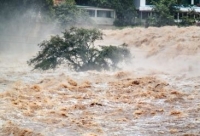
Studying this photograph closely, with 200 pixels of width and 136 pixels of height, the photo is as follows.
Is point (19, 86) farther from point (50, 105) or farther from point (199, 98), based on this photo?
point (199, 98)

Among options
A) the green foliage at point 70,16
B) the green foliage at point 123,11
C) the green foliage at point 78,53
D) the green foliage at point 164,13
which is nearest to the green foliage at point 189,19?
the green foliage at point 164,13

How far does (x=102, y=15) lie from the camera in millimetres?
49031

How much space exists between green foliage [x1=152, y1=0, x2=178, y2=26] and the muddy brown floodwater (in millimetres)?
21892

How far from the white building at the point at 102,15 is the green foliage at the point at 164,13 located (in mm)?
4366

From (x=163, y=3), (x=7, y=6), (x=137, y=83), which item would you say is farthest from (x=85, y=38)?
(x=163, y=3)

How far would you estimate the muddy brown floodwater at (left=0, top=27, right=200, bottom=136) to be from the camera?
11.8 meters

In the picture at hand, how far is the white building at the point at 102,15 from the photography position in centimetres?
4809

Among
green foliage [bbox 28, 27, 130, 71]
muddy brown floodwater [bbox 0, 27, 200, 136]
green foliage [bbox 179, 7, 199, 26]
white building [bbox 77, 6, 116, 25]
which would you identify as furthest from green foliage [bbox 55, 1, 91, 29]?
muddy brown floodwater [bbox 0, 27, 200, 136]

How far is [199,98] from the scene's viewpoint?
15508 mm

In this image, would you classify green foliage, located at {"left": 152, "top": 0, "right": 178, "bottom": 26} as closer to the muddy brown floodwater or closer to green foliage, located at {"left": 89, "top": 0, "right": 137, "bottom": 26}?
green foliage, located at {"left": 89, "top": 0, "right": 137, "bottom": 26}

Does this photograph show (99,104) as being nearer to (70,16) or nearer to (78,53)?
(78,53)

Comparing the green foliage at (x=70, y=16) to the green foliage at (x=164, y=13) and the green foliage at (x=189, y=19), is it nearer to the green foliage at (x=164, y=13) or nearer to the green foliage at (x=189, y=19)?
the green foliage at (x=164, y=13)

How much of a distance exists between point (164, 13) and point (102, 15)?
251 inches

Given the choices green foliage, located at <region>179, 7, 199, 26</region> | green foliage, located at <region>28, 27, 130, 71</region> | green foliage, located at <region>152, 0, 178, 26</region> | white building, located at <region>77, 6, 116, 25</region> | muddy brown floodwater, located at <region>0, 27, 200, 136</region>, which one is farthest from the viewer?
white building, located at <region>77, 6, 116, 25</region>
